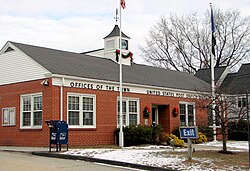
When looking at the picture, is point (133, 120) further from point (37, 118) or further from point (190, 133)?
point (190, 133)

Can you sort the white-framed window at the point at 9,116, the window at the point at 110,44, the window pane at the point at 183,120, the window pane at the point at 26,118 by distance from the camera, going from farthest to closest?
the window at the point at 110,44 < the window pane at the point at 183,120 < the white-framed window at the point at 9,116 < the window pane at the point at 26,118

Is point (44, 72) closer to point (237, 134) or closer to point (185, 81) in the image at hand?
point (185, 81)

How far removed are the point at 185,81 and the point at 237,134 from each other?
590 cm

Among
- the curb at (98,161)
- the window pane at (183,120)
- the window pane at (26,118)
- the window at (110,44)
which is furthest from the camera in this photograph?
the window at (110,44)

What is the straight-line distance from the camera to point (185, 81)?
108 ft

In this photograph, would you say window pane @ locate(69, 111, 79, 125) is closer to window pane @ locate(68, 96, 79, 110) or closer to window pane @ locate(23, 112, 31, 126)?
window pane @ locate(68, 96, 79, 110)

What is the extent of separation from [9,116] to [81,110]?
4336 mm

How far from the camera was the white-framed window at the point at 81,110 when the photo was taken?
2202 centimetres

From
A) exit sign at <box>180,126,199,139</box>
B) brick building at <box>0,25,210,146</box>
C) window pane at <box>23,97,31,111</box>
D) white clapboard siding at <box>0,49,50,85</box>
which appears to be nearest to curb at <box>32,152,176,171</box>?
exit sign at <box>180,126,199,139</box>

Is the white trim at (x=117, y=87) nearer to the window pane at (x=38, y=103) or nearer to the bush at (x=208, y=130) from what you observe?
the window pane at (x=38, y=103)

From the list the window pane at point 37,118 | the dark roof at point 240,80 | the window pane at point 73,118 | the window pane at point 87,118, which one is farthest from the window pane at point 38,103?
the dark roof at point 240,80

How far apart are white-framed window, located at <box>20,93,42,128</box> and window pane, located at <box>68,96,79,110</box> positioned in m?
1.58

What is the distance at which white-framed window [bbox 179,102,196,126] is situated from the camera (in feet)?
97.8

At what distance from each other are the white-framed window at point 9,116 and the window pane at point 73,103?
137 inches
